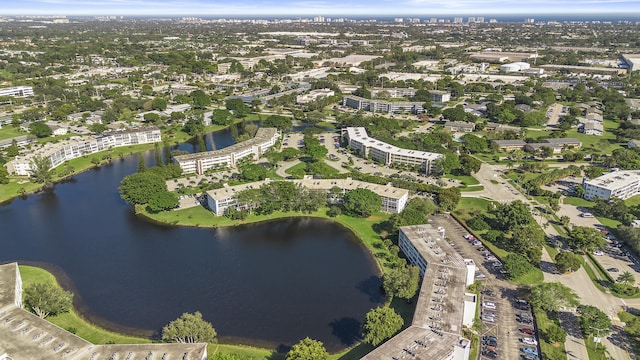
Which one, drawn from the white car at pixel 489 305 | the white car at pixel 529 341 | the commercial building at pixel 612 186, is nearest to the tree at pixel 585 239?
the commercial building at pixel 612 186

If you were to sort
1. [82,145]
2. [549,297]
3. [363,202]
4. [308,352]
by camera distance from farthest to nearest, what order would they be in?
[82,145]
[363,202]
[549,297]
[308,352]

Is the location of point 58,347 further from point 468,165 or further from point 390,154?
point 468,165

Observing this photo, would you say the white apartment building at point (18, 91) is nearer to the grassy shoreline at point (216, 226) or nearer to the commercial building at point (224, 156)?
the commercial building at point (224, 156)

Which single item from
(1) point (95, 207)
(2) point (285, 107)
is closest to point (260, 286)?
(1) point (95, 207)

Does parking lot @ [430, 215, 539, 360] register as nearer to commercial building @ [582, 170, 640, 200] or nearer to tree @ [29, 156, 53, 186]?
commercial building @ [582, 170, 640, 200]

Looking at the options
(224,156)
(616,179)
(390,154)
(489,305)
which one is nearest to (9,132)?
(224,156)

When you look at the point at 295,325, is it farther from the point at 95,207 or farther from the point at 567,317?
the point at 95,207

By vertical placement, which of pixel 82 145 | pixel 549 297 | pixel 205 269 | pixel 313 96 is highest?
pixel 313 96
